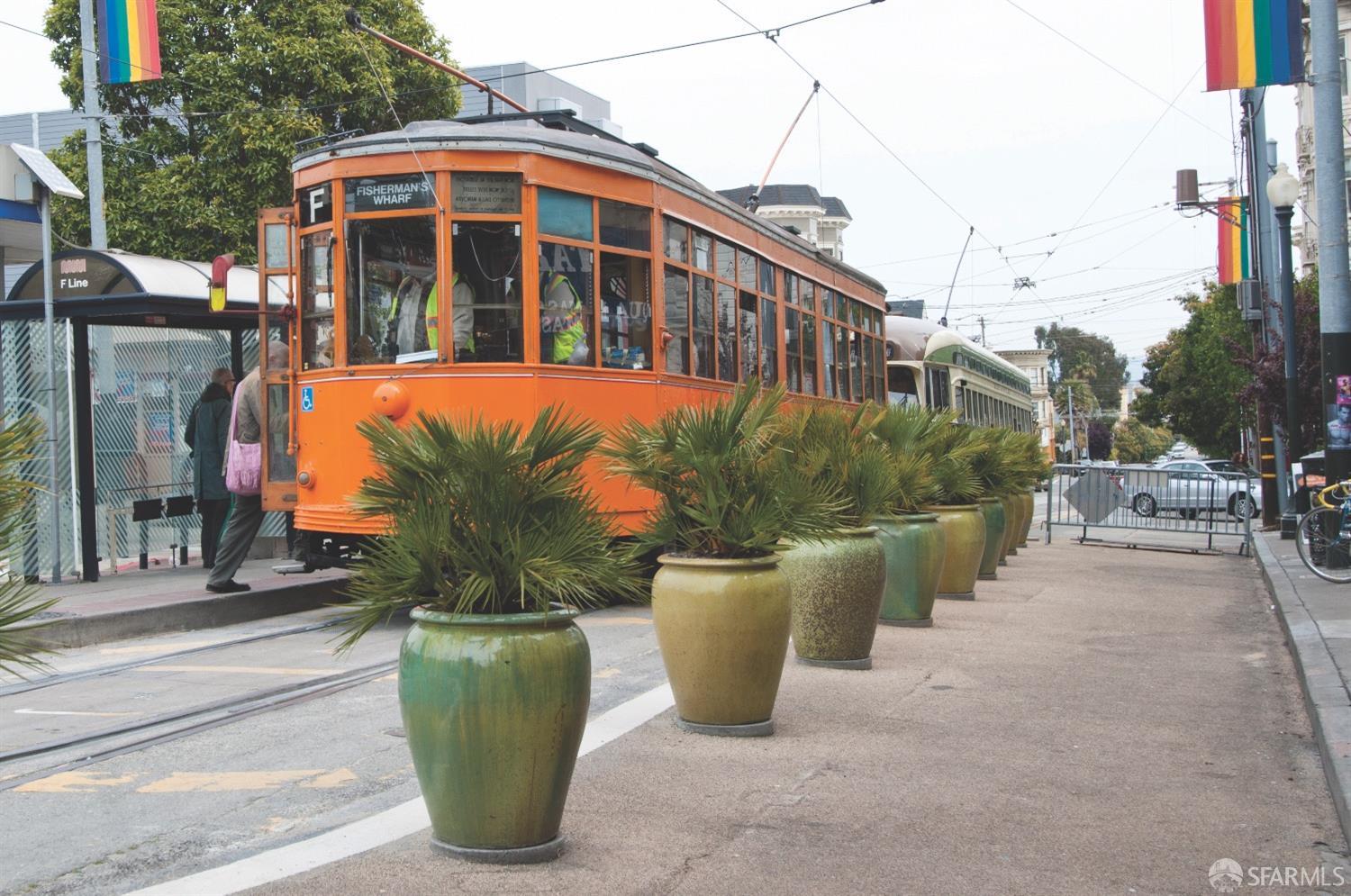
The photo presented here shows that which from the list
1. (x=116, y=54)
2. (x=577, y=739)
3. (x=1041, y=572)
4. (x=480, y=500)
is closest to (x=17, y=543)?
(x=480, y=500)

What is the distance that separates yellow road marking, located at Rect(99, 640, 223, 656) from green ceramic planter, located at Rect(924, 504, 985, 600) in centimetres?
604

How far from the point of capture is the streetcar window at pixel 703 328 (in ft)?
39.9

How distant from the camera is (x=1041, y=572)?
52.2ft

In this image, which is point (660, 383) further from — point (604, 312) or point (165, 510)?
point (165, 510)

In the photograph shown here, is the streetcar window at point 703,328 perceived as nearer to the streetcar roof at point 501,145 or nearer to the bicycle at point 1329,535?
the streetcar roof at point 501,145

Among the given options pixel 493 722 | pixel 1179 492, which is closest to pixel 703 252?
pixel 493 722

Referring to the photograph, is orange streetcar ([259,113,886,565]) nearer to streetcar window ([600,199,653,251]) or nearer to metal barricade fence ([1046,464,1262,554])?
streetcar window ([600,199,653,251])

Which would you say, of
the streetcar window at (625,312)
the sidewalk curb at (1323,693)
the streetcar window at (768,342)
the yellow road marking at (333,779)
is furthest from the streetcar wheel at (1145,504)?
the yellow road marking at (333,779)

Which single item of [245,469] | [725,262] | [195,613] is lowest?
[195,613]

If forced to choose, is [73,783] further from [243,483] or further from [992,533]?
[992,533]

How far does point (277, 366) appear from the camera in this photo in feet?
37.6

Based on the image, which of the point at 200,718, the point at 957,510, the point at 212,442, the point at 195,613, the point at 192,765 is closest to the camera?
the point at 192,765

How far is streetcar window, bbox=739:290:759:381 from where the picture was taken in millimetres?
13258

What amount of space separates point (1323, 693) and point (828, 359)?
10.0 metres
